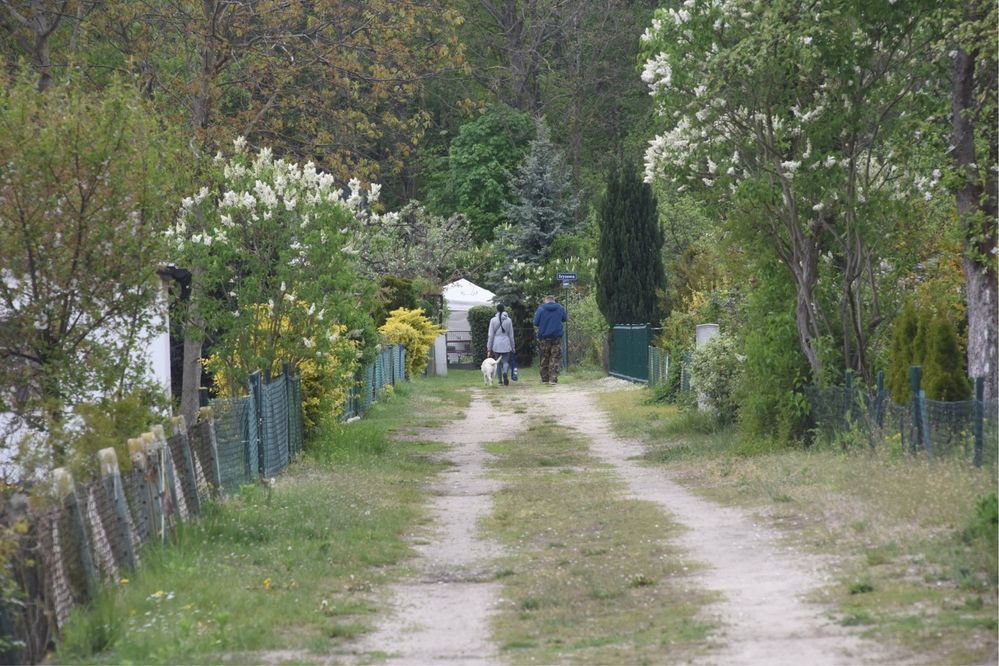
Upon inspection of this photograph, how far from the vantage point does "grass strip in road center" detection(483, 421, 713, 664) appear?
27.3 feet

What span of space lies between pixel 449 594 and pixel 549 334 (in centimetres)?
2547

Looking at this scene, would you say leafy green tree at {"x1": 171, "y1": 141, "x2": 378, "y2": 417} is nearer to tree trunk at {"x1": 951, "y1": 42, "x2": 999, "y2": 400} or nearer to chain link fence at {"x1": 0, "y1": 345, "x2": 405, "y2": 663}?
chain link fence at {"x1": 0, "y1": 345, "x2": 405, "y2": 663}

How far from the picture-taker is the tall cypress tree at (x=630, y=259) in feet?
128

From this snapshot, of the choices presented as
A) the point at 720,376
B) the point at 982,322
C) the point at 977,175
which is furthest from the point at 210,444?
the point at 720,376

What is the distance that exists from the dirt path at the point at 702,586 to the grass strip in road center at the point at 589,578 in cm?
16

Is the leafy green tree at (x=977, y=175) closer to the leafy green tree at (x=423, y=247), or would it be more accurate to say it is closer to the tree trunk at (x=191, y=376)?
the tree trunk at (x=191, y=376)

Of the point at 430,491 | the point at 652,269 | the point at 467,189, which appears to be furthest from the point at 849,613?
Answer: the point at 467,189

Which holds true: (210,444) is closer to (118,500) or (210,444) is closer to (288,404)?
(118,500)

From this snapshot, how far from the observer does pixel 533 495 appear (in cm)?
1572

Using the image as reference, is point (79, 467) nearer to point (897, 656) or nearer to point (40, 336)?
point (40, 336)

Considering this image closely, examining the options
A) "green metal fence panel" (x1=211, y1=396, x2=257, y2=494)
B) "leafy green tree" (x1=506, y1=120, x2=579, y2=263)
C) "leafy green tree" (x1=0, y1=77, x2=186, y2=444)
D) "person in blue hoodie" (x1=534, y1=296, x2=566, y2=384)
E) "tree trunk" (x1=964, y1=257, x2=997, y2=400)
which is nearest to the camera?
"leafy green tree" (x1=0, y1=77, x2=186, y2=444)

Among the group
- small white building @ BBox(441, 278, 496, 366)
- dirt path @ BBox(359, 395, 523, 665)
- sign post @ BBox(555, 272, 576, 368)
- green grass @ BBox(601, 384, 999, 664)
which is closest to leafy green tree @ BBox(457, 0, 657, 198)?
small white building @ BBox(441, 278, 496, 366)

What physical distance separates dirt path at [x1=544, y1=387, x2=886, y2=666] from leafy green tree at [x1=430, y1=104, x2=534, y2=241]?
44.5 m

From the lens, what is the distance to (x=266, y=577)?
10.5 meters
